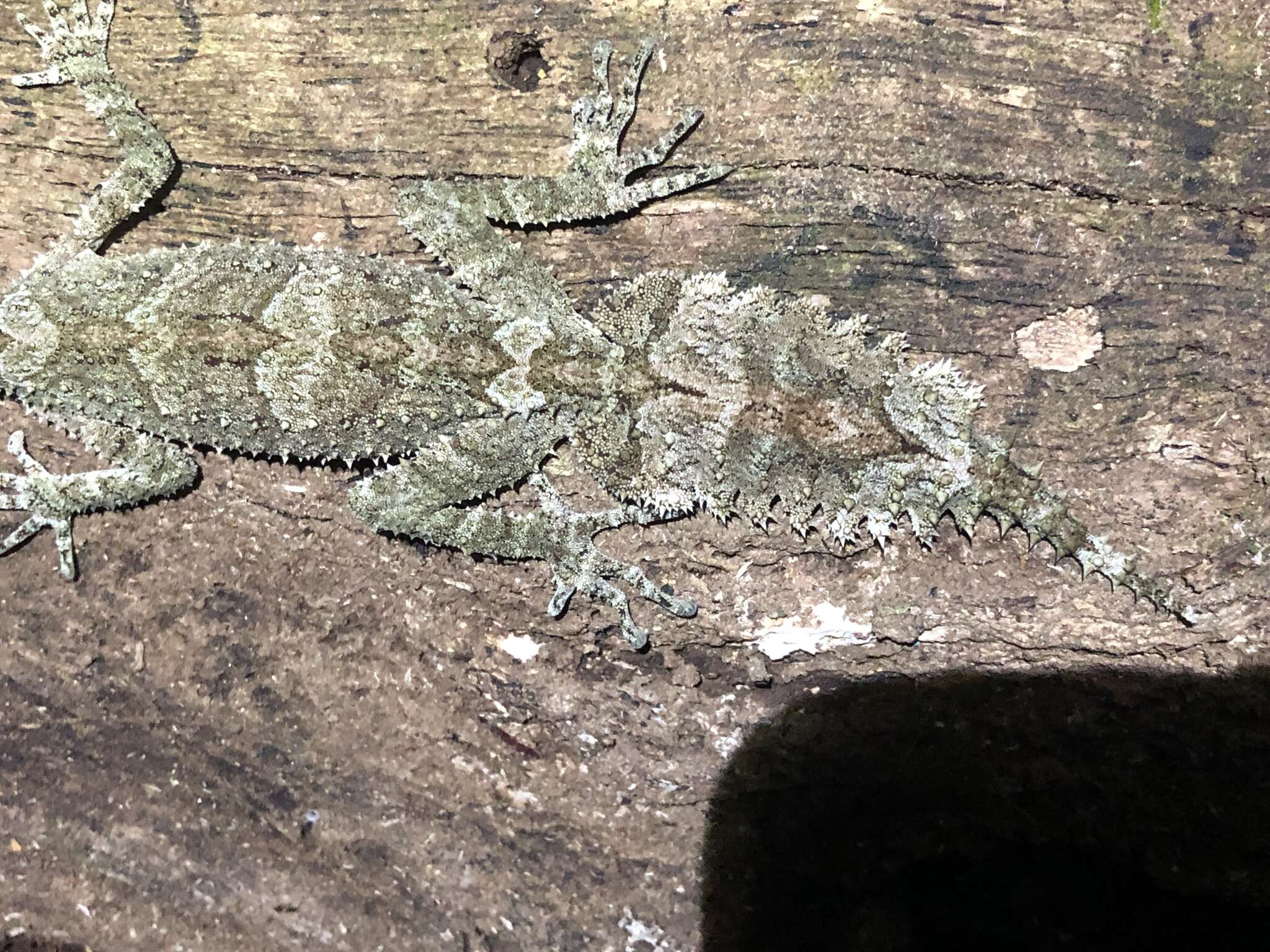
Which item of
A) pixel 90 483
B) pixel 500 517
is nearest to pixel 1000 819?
pixel 500 517

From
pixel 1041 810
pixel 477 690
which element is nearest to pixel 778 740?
pixel 1041 810

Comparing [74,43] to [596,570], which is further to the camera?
[596,570]

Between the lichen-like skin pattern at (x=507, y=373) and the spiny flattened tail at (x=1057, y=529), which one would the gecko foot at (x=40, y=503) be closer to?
the lichen-like skin pattern at (x=507, y=373)

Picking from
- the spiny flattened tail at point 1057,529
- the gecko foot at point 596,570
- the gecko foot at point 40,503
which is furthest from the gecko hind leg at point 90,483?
the spiny flattened tail at point 1057,529

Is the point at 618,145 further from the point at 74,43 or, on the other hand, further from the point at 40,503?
the point at 40,503

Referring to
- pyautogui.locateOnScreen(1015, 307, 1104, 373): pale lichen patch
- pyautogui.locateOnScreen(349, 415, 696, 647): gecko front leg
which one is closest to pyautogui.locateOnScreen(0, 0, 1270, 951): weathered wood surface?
pyautogui.locateOnScreen(1015, 307, 1104, 373): pale lichen patch

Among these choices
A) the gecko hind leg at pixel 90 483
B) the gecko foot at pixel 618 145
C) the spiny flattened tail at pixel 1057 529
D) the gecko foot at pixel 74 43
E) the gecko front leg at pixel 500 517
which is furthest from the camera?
the gecko hind leg at pixel 90 483

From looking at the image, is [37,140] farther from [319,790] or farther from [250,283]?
[319,790]

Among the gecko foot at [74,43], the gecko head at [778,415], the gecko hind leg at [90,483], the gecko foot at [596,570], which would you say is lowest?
the gecko foot at [596,570]
